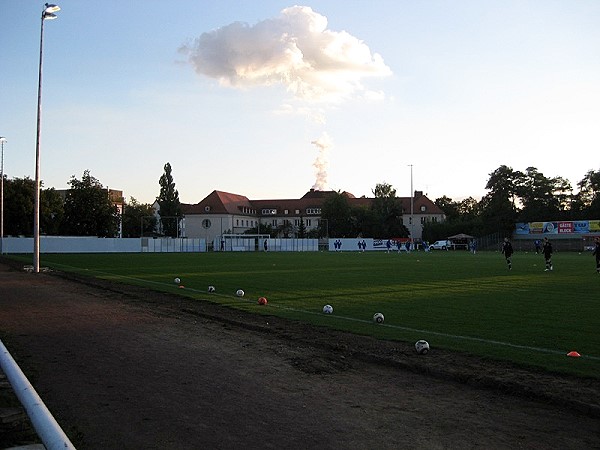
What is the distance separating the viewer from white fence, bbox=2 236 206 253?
225 feet

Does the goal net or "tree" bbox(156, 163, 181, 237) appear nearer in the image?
the goal net

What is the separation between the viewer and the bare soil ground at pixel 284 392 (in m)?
5.74

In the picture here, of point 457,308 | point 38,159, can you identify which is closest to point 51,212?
point 38,159

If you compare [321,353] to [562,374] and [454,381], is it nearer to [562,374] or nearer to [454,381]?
[454,381]

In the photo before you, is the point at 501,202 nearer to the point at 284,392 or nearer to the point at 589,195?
the point at 589,195

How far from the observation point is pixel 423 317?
45.4 ft

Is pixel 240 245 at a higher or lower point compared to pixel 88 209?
lower

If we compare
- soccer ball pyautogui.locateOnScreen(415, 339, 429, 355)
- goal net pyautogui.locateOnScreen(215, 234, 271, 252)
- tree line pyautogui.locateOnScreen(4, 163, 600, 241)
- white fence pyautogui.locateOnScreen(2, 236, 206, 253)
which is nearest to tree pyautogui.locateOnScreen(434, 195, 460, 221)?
tree line pyautogui.locateOnScreen(4, 163, 600, 241)

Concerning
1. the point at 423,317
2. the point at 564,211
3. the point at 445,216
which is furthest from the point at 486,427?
the point at 445,216

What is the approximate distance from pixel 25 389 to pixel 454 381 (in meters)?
5.59

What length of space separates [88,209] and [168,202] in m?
25.1

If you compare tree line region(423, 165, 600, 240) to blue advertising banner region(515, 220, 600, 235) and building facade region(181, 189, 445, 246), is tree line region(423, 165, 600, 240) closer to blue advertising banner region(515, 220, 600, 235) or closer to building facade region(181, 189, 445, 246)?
blue advertising banner region(515, 220, 600, 235)

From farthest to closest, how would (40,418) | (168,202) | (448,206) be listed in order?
(448,206), (168,202), (40,418)

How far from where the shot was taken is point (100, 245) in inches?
2896
